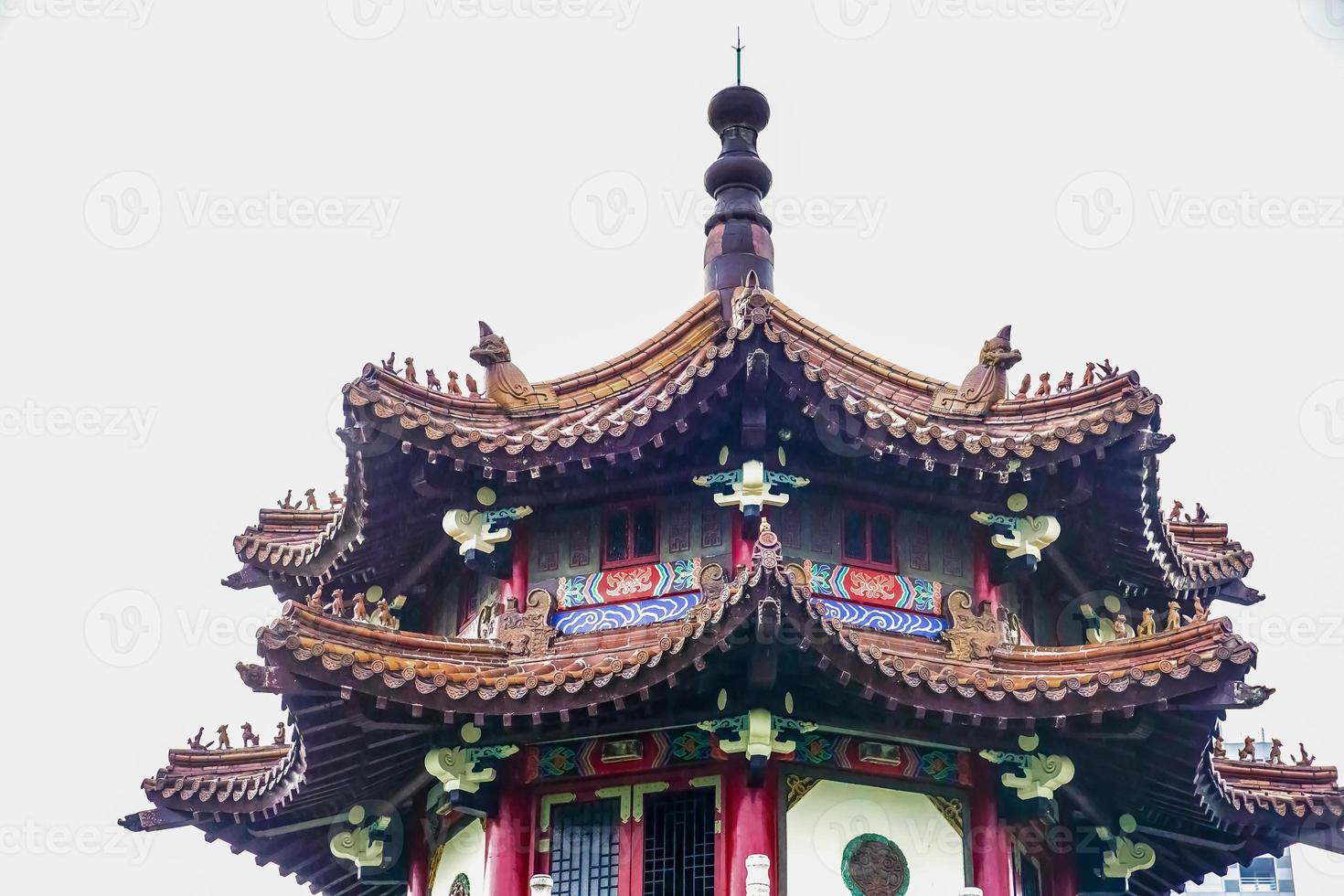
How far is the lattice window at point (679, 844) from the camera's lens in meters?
15.2

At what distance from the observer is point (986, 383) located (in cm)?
1797

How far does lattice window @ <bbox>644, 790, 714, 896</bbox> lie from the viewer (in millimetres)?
15156

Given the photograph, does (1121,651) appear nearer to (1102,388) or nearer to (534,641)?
(1102,388)

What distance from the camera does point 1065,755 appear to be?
1565 cm

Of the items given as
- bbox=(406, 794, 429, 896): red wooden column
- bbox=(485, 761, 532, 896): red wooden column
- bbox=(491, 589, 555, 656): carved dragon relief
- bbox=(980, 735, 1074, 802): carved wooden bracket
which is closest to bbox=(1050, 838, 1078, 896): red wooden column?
bbox=(980, 735, 1074, 802): carved wooden bracket

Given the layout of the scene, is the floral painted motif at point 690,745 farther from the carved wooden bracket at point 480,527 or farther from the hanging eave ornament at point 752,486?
the carved wooden bracket at point 480,527

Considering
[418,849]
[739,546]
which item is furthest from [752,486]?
[418,849]

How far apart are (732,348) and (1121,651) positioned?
14.2 ft

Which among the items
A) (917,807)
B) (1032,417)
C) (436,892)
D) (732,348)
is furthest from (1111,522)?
(436,892)

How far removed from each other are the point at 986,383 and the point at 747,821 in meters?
5.63

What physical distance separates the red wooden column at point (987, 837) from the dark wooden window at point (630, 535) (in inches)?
145

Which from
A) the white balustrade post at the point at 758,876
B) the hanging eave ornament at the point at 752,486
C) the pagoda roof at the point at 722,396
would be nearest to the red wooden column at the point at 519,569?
the pagoda roof at the point at 722,396

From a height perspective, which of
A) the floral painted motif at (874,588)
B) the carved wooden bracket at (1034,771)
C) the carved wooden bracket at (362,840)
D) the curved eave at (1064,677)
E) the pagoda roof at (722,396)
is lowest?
the carved wooden bracket at (362,840)

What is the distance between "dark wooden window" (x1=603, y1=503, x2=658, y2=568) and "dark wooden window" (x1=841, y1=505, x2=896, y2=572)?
73.5 inches
